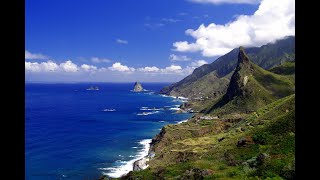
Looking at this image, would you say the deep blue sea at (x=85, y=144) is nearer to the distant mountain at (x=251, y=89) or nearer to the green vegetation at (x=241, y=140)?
the green vegetation at (x=241, y=140)

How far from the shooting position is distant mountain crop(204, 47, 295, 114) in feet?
531

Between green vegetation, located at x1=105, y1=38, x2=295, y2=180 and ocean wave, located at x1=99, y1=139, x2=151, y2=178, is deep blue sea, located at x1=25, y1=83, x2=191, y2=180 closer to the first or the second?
ocean wave, located at x1=99, y1=139, x2=151, y2=178

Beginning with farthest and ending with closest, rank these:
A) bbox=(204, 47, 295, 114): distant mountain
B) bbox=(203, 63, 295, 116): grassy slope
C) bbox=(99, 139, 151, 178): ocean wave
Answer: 1. bbox=(204, 47, 295, 114): distant mountain
2. bbox=(203, 63, 295, 116): grassy slope
3. bbox=(99, 139, 151, 178): ocean wave

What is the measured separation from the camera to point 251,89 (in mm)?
169125

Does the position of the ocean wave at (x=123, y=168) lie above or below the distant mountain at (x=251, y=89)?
below

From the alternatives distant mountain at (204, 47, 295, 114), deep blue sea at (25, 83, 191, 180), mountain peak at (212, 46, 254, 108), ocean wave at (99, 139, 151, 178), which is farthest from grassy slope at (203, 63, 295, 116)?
ocean wave at (99, 139, 151, 178)

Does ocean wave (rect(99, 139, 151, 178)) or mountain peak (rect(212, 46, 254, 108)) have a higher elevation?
mountain peak (rect(212, 46, 254, 108))

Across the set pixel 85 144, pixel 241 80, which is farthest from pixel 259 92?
pixel 85 144

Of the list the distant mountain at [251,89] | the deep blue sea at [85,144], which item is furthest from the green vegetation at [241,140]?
the deep blue sea at [85,144]

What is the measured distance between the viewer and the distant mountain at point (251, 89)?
162000 millimetres

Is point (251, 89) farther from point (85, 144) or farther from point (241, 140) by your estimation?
point (241, 140)
